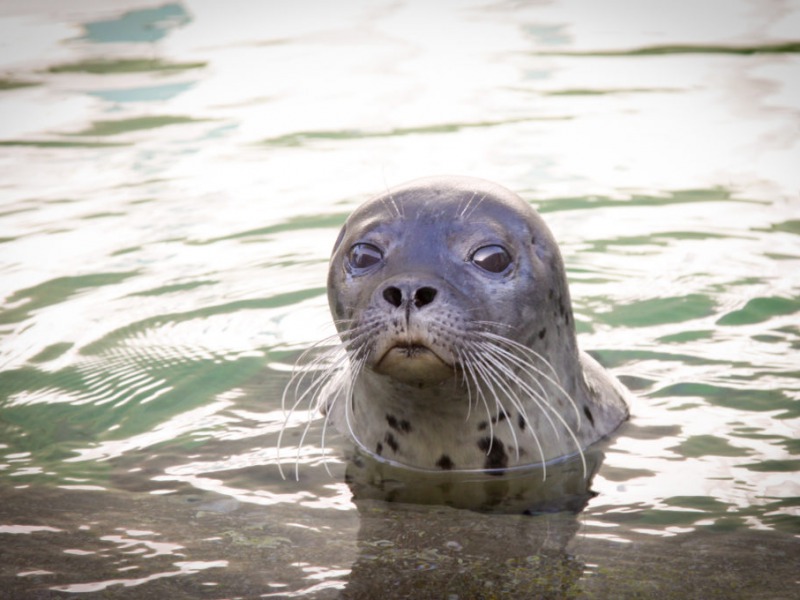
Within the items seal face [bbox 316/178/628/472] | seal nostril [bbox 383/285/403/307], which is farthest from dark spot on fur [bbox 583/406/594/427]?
seal nostril [bbox 383/285/403/307]

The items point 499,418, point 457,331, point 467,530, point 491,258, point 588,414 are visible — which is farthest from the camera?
point 588,414

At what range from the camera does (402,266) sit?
4.25m

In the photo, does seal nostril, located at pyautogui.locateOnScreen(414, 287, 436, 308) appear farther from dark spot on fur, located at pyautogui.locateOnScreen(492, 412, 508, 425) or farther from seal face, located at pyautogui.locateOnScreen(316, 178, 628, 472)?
dark spot on fur, located at pyautogui.locateOnScreen(492, 412, 508, 425)

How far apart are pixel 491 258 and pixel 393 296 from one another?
49 cm

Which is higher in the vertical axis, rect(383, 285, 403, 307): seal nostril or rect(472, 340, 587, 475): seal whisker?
rect(383, 285, 403, 307): seal nostril

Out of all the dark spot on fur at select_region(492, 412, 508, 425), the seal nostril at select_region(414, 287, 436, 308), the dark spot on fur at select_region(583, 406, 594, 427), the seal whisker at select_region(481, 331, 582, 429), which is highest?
the seal nostril at select_region(414, 287, 436, 308)

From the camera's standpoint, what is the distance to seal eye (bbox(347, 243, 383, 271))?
4398mm

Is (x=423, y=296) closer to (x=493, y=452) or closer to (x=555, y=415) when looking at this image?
(x=493, y=452)

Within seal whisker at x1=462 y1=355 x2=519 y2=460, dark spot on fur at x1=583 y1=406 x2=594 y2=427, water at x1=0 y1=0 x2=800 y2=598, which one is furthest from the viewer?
dark spot on fur at x1=583 y1=406 x2=594 y2=427

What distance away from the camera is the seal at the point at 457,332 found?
4047 millimetres

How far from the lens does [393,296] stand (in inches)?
159

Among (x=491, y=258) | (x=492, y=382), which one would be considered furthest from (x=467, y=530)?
(x=491, y=258)

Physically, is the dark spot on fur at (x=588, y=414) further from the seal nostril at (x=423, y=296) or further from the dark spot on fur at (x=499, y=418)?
the seal nostril at (x=423, y=296)

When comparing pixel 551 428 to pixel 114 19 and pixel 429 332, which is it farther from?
pixel 114 19
